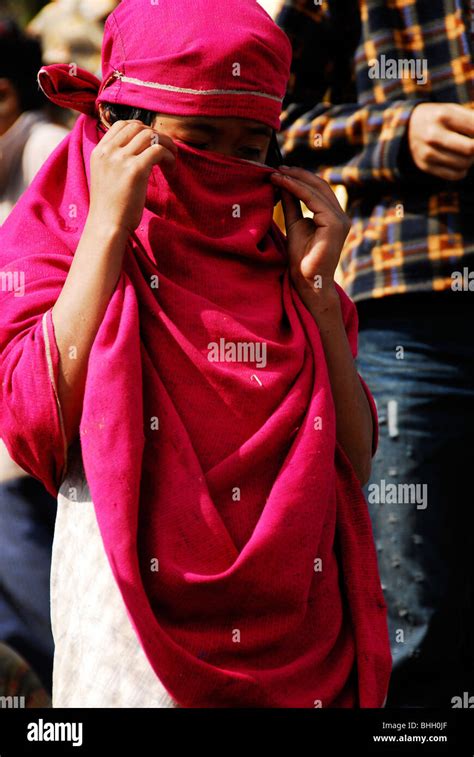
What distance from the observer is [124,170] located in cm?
228

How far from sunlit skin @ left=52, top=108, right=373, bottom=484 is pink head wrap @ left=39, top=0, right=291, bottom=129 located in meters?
0.04

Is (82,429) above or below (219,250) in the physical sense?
below

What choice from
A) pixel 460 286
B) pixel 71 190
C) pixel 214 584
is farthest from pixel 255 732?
pixel 460 286

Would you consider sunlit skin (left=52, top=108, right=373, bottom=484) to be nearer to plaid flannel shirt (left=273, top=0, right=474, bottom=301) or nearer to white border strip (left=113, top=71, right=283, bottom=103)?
white border strip (left=113, top=71, right=283, bottom=103)

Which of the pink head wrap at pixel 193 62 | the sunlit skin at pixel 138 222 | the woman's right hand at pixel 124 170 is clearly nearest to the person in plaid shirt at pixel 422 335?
the sunlit skin at pixel 138 222

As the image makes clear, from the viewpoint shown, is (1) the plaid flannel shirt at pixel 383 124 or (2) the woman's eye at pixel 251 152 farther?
(1) the plaid flannel shirt at pixel 383 124

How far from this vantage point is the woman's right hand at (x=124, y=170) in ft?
7.46

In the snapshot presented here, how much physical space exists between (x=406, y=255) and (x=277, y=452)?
1.23 meters

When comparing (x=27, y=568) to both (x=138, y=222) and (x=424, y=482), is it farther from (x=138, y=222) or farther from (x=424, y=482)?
(x=138, y=222)

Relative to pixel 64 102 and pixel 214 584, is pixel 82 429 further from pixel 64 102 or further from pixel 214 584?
pixel 64 102

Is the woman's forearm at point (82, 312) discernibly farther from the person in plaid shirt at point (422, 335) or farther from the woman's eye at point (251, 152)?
the person in plaid shirt at point (422, 335)

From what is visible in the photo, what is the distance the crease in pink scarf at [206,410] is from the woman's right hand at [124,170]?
0.09m

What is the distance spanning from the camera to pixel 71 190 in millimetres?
2441

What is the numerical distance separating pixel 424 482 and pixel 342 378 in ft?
3.09
